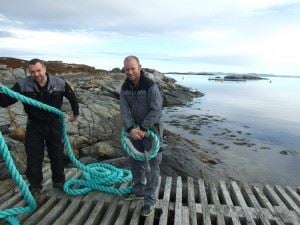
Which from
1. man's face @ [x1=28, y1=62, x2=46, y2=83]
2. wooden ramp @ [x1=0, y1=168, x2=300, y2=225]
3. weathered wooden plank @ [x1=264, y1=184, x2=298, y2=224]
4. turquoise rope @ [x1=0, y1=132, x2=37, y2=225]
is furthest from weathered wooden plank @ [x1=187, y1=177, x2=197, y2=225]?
man's face @ [x1=28, y1=62, x2=46, y2=83]

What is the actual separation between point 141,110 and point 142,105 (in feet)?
0.27

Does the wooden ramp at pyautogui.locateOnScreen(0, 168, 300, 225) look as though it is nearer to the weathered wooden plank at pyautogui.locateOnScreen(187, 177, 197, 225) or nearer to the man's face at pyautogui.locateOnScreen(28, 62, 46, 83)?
the weathered wooden plank at pyautogui.locateOnScreen(187, 177, 197, 225)

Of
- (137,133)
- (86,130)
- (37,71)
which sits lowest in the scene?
(86,130)

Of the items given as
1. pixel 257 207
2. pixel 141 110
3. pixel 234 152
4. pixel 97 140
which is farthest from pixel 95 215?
pixel 234 152

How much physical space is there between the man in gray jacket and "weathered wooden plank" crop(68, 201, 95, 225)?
0.88 m

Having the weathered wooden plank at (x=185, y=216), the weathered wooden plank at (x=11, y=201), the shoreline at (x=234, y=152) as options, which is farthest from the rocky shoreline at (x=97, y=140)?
the weathered wooden plank at (x=185, y=216)

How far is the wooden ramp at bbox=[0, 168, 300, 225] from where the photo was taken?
16.7 feet

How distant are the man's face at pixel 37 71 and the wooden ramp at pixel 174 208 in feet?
6.70

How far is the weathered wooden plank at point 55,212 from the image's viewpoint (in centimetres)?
493

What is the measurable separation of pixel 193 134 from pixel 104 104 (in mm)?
5738

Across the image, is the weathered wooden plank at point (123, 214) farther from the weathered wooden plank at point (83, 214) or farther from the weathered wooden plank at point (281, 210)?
the weathered wooden plank at point (281, 210)

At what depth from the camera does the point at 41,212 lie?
5.19 m

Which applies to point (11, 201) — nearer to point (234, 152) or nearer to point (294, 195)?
point (294, 195)

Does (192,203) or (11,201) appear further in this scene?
(192,203)
